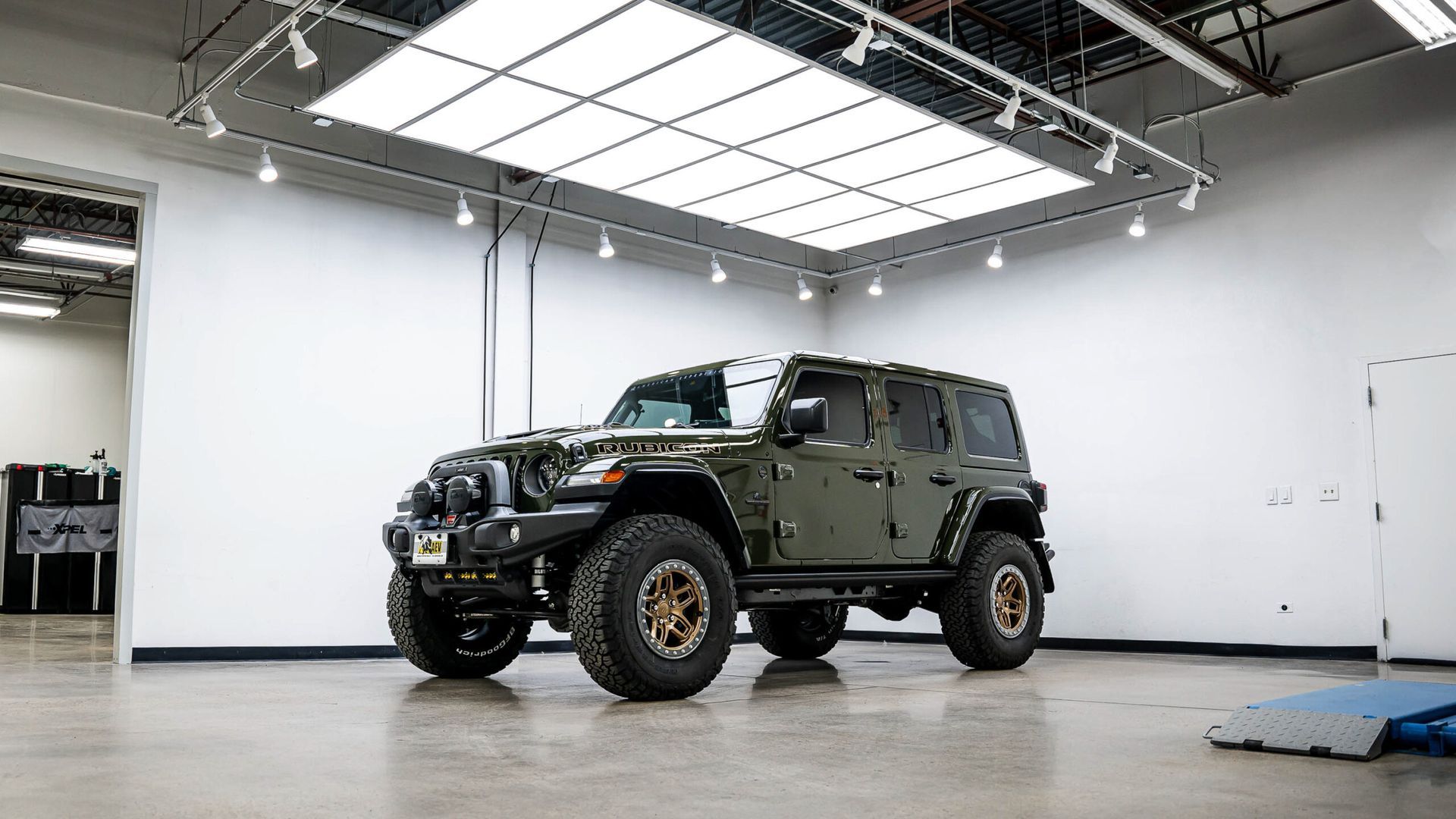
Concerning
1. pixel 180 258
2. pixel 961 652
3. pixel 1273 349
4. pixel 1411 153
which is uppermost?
pixel 1411 153

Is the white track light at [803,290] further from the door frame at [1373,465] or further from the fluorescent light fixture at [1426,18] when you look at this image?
the fluorescent light fixture at [1426,18]

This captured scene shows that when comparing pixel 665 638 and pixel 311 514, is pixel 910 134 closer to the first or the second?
pixel 665 638

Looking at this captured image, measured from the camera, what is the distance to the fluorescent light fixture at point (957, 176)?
28.0 ft

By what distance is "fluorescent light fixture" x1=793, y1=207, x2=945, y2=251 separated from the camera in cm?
1002

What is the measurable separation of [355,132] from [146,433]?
10.2 ft

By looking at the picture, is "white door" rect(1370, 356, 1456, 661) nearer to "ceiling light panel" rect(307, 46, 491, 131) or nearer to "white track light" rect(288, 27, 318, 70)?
"ceiling light panel" rect(307, 46, 491, 131)

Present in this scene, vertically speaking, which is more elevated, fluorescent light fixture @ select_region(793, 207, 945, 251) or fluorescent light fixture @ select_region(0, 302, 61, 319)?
fluorescent light fixture @ select_region(0, 302, 61, 319)

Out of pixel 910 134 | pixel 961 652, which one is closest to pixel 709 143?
pixel 910 134

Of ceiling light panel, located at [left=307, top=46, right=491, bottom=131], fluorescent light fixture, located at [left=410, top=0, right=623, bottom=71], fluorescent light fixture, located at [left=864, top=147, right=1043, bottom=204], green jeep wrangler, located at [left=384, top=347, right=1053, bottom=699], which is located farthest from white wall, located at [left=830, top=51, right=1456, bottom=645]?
ceiling light panel, located at [left=307, top=46, right=491, bottom=131]

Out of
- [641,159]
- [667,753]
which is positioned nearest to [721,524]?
[667,753]

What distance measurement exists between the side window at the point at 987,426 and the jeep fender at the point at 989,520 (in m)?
0.28

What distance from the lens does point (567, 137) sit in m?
8.00

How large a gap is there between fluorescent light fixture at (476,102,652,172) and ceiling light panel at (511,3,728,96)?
40cm

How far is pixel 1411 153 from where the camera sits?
27.8 feet
